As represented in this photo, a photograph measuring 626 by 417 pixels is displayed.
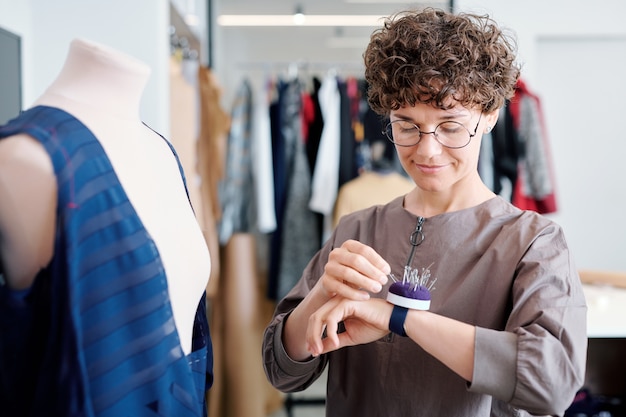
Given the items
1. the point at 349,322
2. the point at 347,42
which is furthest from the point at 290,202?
the point at 349,322

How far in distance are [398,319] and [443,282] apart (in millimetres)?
207

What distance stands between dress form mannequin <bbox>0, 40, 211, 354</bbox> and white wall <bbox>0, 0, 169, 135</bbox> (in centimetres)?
95

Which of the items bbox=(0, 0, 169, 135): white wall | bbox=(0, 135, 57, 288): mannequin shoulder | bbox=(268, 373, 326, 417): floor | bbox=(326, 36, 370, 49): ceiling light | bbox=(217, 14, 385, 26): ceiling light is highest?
bbox=(217, 14, 385, 26): ceiling light

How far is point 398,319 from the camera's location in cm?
100

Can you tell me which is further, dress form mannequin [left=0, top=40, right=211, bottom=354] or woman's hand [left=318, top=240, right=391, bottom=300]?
woman's hand [left=318, top=240, right=391, bottom=300]

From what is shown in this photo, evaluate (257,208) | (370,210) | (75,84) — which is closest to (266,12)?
(257,208)

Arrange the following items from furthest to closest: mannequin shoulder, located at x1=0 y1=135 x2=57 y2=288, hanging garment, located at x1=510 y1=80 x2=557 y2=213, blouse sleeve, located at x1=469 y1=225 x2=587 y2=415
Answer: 1. hanging garment, located at x1=510 y1=80 x2=557 y2=213
2. blouse sleeve, located at x1=469 y1=225 x2=587 y2=415
3. mannequin shoulder, located at x1=0 y1=135 x2=57 y2=288

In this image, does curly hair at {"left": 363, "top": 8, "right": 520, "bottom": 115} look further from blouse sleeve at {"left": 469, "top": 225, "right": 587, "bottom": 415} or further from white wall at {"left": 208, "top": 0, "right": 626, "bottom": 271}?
white wall at {"left": 208, "top": 0, "right": 626, "bottom": 271}

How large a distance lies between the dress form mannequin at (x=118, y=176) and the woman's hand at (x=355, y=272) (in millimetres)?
239

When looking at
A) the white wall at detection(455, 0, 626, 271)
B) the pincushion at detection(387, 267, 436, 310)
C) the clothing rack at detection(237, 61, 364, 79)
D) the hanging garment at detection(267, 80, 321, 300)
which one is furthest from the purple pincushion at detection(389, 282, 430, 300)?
the white wall at detection(455, 0, 626, 271)

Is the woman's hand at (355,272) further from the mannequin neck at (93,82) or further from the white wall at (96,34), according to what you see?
the white wall at (96,34)

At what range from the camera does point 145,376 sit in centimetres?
90

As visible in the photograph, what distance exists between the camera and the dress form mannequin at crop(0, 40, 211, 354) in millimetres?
814

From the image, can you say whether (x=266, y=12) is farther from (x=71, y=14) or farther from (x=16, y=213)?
(x=16, y=213)
